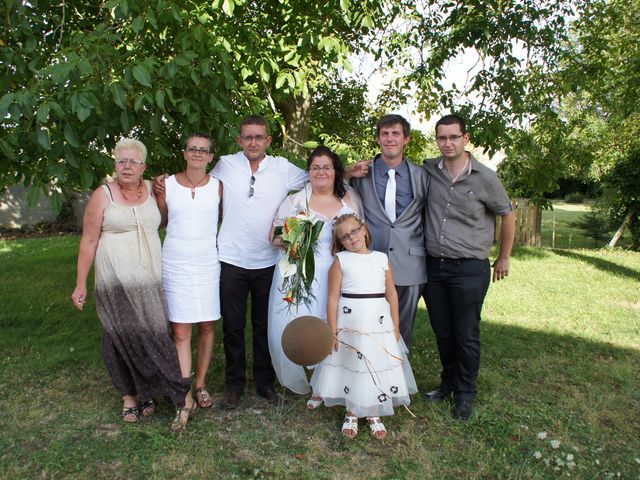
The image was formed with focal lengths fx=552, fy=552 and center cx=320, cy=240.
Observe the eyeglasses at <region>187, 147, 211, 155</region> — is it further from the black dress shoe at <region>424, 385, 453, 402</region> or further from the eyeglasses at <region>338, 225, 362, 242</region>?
the black dress shoe at <region>424, 385, 453, 402</region>

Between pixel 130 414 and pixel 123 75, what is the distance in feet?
7.63

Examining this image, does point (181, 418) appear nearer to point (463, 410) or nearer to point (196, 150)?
point (196, 150)

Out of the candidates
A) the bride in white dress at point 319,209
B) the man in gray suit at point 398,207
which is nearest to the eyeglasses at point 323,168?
the bride in white dress at point 319,209

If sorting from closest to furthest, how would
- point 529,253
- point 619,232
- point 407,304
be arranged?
1. point 407,304
2. point 529,253
3. point 619,232

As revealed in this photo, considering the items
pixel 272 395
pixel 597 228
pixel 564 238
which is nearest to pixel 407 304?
pixel 272 395

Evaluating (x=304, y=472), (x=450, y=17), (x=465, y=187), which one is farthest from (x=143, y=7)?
(x=450, y=17)

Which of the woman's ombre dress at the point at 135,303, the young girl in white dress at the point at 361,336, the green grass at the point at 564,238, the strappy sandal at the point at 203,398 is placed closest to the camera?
the woman's ombre dress at the point at 135,303

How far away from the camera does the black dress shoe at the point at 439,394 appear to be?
4164 mm

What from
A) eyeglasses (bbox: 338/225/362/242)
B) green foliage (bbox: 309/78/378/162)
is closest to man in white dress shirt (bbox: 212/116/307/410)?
eyeglasses (bbox: 338/225/362/242)

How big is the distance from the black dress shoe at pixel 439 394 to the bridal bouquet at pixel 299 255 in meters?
1.25

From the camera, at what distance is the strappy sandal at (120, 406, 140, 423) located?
12.4 ft

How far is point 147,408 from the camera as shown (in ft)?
12.7

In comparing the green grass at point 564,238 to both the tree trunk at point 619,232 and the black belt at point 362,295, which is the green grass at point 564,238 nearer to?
the tree trunk at point 619,232

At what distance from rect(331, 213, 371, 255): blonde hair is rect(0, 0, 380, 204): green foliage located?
118 cm
